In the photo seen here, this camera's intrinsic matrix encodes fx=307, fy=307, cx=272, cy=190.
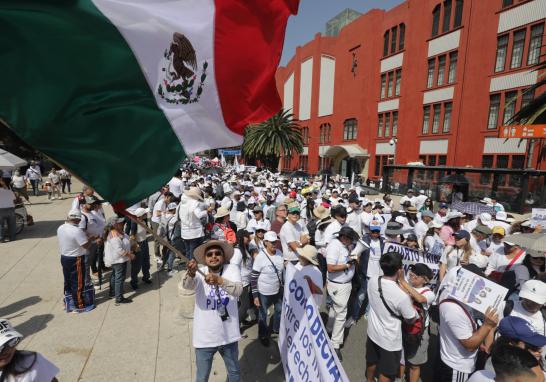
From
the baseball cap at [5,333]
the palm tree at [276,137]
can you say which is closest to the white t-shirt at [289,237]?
the baseball cap at [5,333]

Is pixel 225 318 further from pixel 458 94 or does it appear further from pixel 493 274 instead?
pixel 458 94

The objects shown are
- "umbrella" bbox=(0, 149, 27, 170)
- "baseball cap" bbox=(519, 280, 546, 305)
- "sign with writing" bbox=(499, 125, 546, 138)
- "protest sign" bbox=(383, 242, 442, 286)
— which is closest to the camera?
"baseball cap" bbox=(519, 280, 546, 305)

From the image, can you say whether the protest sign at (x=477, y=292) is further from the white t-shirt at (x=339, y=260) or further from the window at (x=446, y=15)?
the window at (x=446, y=15)

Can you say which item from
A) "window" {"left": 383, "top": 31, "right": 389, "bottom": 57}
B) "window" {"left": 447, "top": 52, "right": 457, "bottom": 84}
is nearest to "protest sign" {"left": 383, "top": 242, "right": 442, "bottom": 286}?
"window" {"left": 447, "top": 52, "right": 457, "bottom": 84}

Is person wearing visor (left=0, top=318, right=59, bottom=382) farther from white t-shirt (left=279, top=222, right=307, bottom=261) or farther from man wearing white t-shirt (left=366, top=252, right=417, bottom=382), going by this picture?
white t-shirt (left=279, top=222, right=307, bottom=261)

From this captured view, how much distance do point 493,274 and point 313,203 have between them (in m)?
5.46

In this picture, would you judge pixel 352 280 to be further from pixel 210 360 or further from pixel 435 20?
pixel 435 20

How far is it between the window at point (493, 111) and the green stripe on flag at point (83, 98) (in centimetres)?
2568

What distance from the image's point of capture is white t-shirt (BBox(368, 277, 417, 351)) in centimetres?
323

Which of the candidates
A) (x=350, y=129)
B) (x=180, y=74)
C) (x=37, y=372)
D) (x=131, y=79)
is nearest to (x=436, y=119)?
(x=350, y=129)

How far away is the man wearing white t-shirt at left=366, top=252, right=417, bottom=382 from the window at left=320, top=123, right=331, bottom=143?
37.3 m

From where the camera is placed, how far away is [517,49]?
66.6 feet

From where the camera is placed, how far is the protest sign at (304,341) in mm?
1854

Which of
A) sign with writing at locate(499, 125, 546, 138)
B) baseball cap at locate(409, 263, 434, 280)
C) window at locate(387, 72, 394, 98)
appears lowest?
baseball cap at locate(409, 263, 434, 280)
